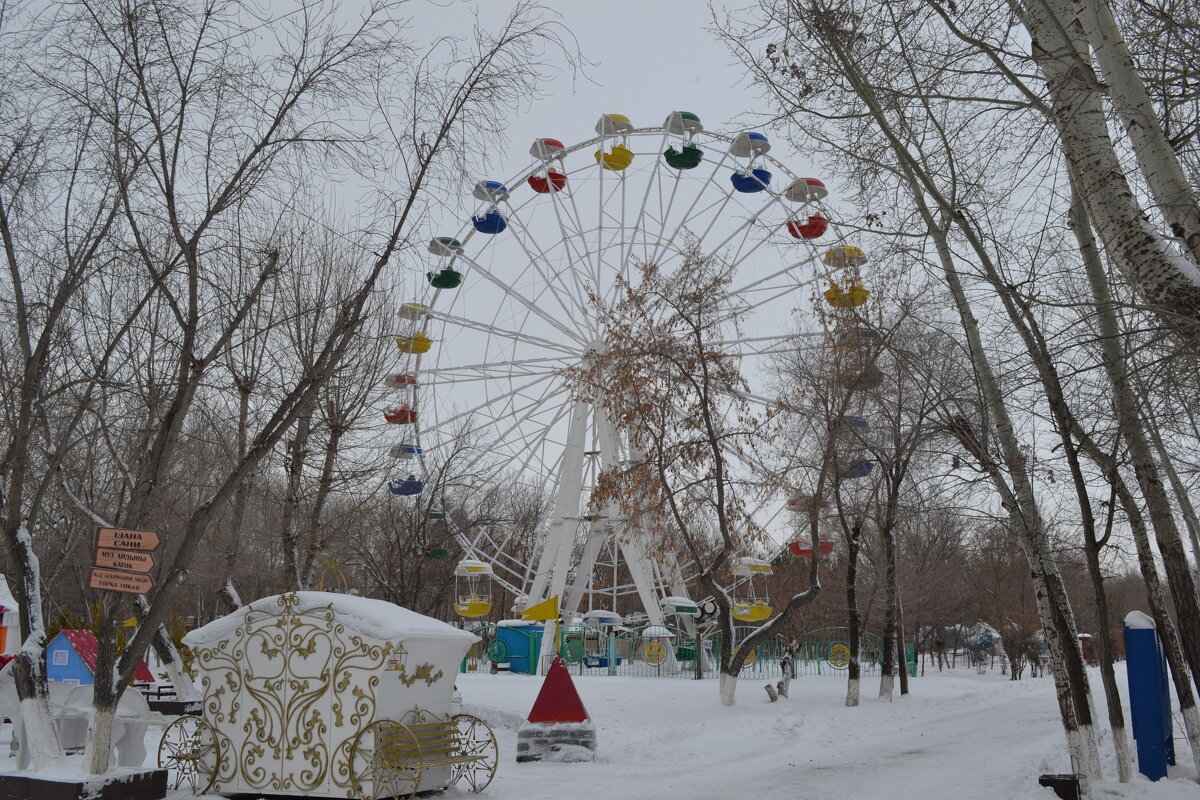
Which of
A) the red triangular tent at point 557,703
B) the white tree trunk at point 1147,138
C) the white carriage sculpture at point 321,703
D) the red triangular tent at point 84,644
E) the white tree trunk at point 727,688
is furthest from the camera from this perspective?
the white tree trunk at point 727,688

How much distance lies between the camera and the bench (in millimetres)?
8352

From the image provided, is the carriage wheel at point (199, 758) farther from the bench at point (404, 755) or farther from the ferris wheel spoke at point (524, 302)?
the ferris wheel spoke at point (524, 302)

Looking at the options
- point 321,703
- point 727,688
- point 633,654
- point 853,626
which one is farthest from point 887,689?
point 321,703

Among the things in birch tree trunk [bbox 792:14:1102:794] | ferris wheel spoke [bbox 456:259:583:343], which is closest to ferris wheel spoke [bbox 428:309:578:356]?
ferris wheel spoke [bbox 456:259:583:343]

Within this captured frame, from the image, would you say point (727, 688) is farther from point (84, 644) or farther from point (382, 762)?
point (84, 644)

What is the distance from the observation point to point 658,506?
59.3ft

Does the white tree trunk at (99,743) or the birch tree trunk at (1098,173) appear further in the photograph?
the white tree trunk at (99,743)

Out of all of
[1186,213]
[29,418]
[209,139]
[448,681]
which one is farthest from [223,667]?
[1186,213]

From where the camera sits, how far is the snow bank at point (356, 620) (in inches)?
340

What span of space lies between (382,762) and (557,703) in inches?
147

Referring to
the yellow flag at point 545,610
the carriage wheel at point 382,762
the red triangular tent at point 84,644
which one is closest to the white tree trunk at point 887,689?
the yellow flag at point 545,610

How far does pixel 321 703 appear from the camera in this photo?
8672 mm

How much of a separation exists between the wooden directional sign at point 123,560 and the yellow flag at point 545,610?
14.8 metres

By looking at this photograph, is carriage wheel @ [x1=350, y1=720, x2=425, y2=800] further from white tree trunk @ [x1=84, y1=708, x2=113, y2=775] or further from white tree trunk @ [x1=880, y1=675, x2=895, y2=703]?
white tree trunk @ [x1=880, y1=675, x2=895, y2=703]
